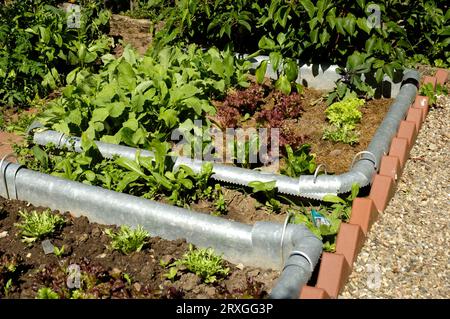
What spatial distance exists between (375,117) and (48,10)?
12.0 ft

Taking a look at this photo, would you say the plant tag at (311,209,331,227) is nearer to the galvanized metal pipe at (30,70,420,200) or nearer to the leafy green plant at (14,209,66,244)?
the galvanized metal pipe at (30,70,420,200)

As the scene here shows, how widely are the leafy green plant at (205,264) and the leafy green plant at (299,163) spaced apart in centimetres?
98

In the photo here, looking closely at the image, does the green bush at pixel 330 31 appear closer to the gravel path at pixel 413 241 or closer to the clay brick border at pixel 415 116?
the clay brick border at pixel 415 116

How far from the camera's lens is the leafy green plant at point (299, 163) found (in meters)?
4.48

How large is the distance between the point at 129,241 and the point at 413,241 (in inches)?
70.7

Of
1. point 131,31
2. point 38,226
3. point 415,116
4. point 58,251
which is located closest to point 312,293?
point 58,251

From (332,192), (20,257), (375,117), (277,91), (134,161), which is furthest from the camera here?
(277,91)

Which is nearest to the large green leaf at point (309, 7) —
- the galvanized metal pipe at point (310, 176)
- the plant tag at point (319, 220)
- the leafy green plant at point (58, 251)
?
the galvanized metal pipe at point (310, 176)

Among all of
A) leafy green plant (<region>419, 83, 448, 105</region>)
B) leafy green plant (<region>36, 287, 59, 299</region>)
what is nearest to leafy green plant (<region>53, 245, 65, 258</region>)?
leafy green plant (<region>36, 287, 59, 299</region>)

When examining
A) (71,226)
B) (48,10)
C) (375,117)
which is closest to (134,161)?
(71,226)

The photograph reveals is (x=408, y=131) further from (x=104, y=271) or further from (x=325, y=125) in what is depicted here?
(x=104, y=271)

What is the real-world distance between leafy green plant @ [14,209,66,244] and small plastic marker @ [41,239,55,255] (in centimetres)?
7
